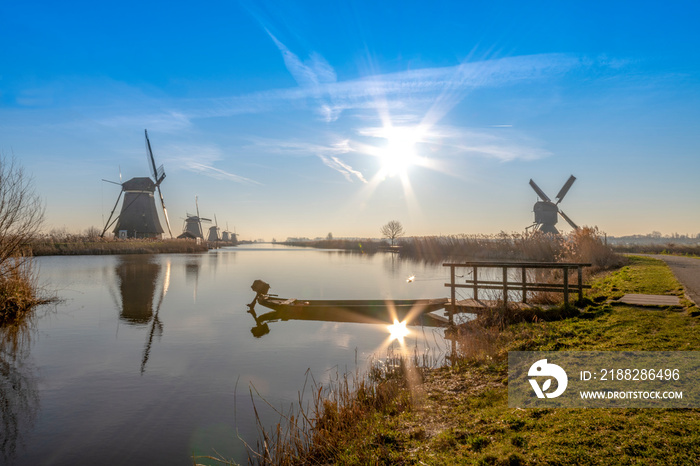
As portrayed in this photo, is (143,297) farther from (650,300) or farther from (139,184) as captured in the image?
(139,184)

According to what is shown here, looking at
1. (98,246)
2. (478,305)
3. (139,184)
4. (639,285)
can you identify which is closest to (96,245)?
(98,246)

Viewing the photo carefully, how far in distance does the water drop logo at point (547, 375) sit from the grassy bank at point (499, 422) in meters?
0.52

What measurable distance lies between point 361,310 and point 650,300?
373 inches

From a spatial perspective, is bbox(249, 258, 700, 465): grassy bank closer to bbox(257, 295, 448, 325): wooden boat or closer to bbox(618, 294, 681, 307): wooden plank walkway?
bbox(618, 294, 681, 307): wooden plank walkway

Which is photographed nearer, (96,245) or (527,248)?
(527,248)

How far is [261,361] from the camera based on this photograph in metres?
11.2

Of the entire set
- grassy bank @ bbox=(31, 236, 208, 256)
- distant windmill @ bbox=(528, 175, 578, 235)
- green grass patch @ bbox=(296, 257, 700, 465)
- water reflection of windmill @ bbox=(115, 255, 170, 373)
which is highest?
distant windmill @ bbox=(528, 175, 578, 235)

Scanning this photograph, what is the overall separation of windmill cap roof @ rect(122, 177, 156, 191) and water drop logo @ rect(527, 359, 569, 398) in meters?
74.2

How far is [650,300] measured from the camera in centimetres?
1050

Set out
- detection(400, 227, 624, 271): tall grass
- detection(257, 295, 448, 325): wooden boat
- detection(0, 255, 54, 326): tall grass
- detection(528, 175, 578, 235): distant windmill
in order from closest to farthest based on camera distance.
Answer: detection(0, 255, 54, 326): tall grass, detection(257, 295, 448, 325): wooden boat, detection(400, 227, 624, 271): tall grass, detection(528, 175, 578, 235): distant windmill

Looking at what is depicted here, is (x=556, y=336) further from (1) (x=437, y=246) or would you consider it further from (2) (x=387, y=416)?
(1) (x=437, y=246)

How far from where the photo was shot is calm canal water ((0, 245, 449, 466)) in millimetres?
6590

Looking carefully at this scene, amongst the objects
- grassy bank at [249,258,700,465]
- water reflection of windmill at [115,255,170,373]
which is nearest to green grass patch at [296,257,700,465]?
grassy bank at [249,258,700,465]

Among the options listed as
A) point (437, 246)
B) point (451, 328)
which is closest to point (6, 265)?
point (451, 328)
